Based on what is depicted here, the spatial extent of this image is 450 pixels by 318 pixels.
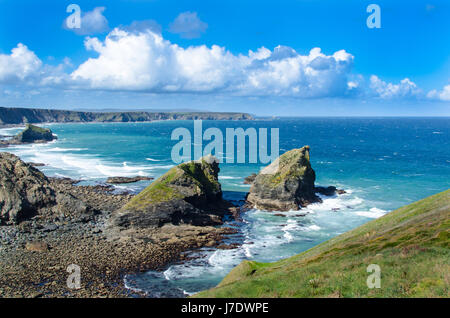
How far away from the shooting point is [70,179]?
283 feet

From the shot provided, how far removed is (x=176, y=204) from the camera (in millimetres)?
54500

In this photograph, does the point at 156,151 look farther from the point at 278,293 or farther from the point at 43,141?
the point at 278,293

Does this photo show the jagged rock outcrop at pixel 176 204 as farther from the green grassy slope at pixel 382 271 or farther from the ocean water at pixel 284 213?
the green grassy slope at pixel 382 271

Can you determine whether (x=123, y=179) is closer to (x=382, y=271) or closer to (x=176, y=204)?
(x=176, y=204)

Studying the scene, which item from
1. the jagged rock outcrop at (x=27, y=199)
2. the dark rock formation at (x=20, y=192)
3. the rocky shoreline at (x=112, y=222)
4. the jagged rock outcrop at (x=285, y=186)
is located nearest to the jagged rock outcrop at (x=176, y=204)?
the rocky shoreline at (x=112, y=222)

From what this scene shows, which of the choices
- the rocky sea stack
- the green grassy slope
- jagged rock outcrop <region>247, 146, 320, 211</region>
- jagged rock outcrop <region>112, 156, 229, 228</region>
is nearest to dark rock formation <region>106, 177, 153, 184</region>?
jagged rock outcrop <region>112, 156, 229, 228</region>

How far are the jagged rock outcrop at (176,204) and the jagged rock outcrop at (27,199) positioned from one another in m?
9.14

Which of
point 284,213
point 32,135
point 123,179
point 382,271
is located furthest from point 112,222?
point 32,135

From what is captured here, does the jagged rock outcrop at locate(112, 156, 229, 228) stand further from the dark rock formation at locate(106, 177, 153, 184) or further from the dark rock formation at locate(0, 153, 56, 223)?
the dark rock formation at locate(106, 177, 153, 184)

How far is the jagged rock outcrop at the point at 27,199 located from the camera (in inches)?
2090

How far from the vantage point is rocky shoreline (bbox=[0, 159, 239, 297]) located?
113 feet

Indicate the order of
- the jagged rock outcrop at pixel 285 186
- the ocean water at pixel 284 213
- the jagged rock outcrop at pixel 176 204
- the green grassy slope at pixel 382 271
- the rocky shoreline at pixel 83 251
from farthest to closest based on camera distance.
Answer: the jagged rock outcrop at pixel 285 186, the jagged rock outcrop at pixel 176 204, the ocean water at pixel 284 213, the rocky shoreline at pixel 83 251, the green grassy slope at pixel 382 271

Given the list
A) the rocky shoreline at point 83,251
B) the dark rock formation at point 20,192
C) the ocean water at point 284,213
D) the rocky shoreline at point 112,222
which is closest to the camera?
the rocky shoreline at point 83,251
